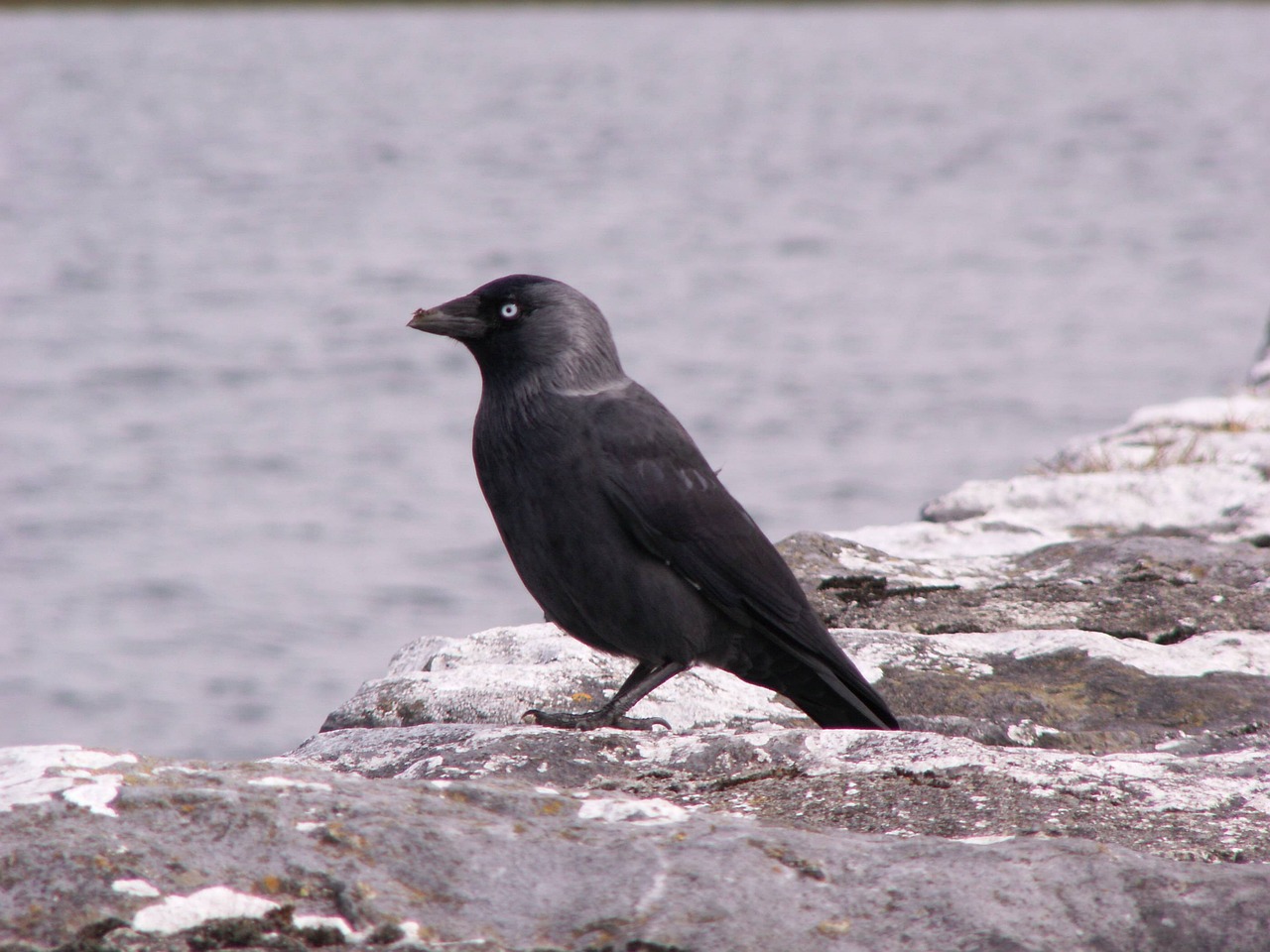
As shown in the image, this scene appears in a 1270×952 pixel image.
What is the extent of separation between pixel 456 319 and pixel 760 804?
1647 mm

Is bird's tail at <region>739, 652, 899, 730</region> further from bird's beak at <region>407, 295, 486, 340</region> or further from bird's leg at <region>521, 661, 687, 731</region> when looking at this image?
bird's beak at <region>407, 295, 486, 340</region>

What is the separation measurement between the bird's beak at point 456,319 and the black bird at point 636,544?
175 millimetres

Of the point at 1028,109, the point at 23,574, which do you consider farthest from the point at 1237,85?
the point at 23,574

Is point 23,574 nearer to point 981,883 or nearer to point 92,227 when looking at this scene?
point 981,883

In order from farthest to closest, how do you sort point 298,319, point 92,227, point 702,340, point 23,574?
1. point 92,227
2. point 298,319
3. point 702,340
4. point 23,574

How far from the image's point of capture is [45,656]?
9.50 meters

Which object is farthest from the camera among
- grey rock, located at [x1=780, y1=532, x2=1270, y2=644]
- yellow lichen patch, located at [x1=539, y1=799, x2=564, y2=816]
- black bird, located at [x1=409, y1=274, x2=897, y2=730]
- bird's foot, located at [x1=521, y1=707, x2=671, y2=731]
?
grey rock, located at [x1=780, y1=532, x2=1270, y2=644]

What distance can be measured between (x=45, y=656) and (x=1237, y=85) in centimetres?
4124

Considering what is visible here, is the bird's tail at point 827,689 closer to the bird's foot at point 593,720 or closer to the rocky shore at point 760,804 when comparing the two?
the rocky shore at point 760,804

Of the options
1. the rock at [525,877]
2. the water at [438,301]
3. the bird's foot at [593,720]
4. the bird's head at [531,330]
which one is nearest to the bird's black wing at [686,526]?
the bird's head at [531,330]

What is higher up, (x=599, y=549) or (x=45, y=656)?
(x=599, y=549)

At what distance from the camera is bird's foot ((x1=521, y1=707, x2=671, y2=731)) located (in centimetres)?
285

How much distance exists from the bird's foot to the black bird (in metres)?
0.09

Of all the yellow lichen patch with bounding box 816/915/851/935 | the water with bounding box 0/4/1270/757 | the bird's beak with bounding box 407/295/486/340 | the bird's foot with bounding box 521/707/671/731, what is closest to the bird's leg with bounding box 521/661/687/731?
the bird's foot with bounding box 521/707/671/731
